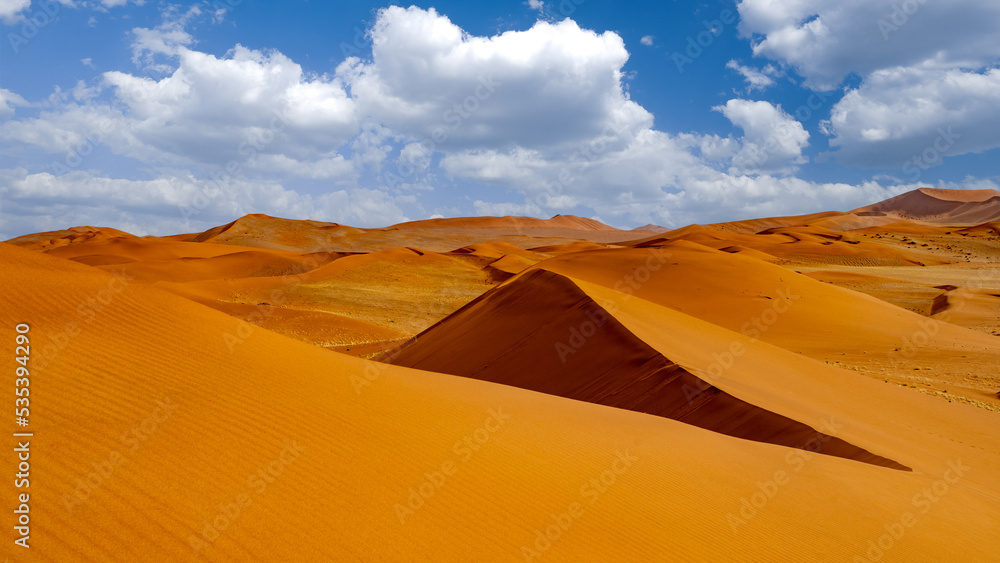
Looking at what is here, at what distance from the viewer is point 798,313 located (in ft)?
68.7

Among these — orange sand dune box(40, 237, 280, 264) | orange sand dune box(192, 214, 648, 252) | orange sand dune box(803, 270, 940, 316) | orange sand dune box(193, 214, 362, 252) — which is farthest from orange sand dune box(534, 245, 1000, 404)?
orange sand dune box(193, 214, 362, 252)

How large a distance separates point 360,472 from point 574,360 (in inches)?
323

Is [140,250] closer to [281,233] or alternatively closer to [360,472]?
[281,233]

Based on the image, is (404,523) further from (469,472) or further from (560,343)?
(560,343)

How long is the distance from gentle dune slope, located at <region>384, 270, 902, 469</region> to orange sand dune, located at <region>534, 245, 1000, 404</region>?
6947 mm

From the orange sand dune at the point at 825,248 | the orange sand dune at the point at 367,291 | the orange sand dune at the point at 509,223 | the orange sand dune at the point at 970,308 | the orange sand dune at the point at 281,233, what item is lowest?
the orange sand dune at the point at 970,308

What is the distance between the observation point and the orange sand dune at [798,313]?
15.9m

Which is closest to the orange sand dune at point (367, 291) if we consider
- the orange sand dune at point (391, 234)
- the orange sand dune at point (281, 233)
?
the orange sand dune at point (391, 234)

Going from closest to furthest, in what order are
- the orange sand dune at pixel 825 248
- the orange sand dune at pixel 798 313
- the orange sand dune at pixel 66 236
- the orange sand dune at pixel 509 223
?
1. the orange sand dune at pixel 798 313
2. the orange sand dune at pixel 825 248
3. the orange sand dune at pixel 66 236
4. the orange sand dune at pixel 509 223

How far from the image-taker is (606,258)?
27.9 meters

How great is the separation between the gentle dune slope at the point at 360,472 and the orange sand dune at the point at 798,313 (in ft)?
30.1

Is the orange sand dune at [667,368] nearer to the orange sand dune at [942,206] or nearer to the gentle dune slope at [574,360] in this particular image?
the gentle dune slope at [574,360]

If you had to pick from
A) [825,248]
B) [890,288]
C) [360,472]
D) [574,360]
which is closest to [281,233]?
[825,248]

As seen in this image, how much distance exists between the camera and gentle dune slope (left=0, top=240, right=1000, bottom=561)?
11.5 ft
